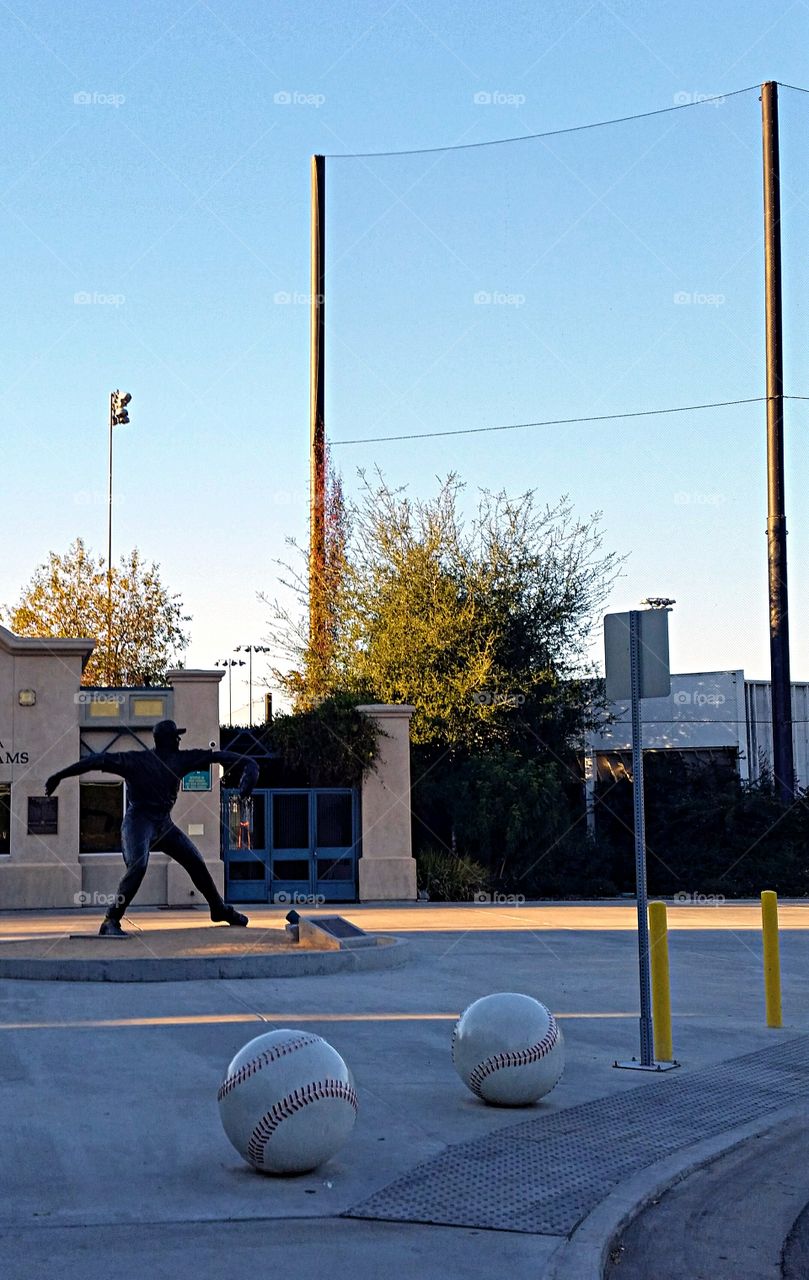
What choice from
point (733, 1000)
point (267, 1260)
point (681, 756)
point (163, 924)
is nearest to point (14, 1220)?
point (267, 1260)

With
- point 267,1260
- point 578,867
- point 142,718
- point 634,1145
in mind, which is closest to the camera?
point 267,1260

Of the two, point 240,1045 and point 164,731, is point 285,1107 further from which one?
point 164,731

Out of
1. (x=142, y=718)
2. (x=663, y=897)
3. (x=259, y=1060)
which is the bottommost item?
(x=663, y=897)

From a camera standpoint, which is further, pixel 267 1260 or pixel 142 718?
pixel 142 718

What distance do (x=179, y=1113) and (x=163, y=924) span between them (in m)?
12.4

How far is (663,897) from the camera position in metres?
27.8

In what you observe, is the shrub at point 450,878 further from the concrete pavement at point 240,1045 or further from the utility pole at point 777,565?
the concrete pavement at point 240,1045

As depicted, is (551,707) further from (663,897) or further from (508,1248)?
(508,1248)

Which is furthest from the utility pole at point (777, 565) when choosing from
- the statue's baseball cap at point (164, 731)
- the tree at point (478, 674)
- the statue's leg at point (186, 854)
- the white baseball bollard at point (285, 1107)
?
the white baseball bollard at point (285, 1107)

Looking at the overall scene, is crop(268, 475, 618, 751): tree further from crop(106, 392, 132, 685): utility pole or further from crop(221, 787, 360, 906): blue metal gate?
crop(106, 392, 132, 685): utility pole

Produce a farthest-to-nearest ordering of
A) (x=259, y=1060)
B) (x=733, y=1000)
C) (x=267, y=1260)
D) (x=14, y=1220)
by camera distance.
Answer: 1. (x=733, y=1000)
2. (x=259, y=1060)
3. (x=14, y=1220)
4. (x=267, y=1260)

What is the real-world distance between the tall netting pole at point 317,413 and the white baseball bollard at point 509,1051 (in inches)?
909

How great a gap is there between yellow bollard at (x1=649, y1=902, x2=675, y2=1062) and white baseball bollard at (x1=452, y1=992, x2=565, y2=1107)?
1.80 meters

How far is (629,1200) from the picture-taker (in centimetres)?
635
